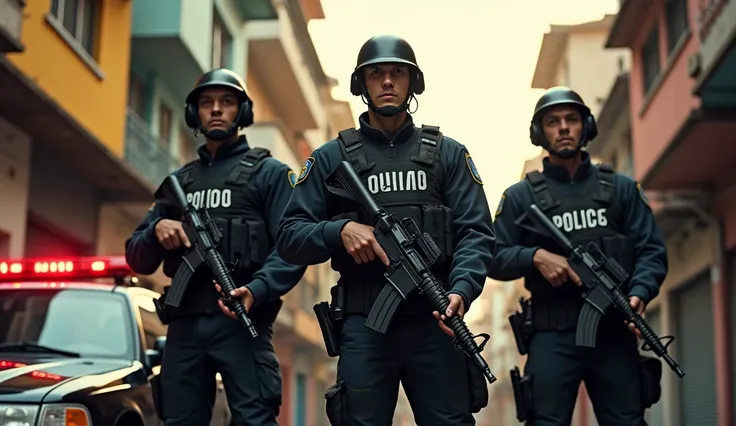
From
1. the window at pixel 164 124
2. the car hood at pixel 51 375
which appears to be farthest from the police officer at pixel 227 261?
the window at pixel 164 124

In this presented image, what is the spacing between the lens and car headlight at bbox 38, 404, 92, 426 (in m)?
5.16

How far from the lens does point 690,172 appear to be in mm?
16891

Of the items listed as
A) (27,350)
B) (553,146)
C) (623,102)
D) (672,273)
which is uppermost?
(623,102)

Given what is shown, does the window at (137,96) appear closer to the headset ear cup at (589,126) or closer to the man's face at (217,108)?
the man's face at (217,108)

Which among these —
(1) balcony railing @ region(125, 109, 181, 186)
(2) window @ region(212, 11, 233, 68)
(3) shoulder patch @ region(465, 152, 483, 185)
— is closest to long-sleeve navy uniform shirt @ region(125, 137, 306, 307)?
(3) shoulder patch @ region(465, 152, 483, 185)

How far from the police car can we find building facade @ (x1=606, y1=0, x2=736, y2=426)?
7476 mm

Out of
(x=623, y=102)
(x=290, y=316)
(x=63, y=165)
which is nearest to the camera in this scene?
(x=63, y=165)

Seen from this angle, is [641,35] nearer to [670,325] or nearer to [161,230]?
[670,325]

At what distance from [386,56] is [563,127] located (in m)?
1.83

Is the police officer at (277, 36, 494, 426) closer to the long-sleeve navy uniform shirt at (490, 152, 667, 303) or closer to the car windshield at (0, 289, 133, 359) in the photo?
the long-sleeve navy uniform shirt at (490, 152, 667, 303)

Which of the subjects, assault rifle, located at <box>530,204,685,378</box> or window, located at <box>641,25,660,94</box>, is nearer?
assault rifle, located at <box>530,204,685,378</box>

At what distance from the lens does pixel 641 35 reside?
835 inches

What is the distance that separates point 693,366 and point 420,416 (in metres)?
16.0

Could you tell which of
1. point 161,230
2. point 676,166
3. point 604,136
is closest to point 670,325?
point 676,166
